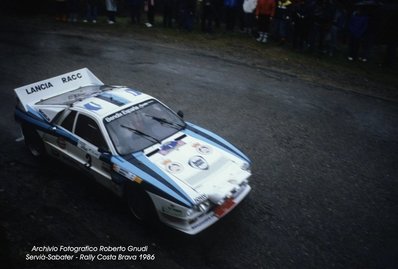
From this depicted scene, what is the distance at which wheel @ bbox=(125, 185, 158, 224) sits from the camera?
5.25 meters

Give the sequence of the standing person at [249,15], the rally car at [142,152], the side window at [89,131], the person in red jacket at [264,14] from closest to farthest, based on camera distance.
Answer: the rally car at [142,152] < the side window at [89,131] < the person in red jacket at [264,14] < the standing person at [249,15]

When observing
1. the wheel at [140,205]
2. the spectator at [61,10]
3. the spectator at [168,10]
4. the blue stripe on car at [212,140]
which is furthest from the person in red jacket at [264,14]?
the wheel at [140,205]

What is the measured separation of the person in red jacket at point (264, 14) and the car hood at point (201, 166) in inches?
393

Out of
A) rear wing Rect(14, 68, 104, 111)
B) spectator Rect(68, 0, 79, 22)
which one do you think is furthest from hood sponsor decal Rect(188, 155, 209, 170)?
spectator Rect(68, 0, 79, 22)

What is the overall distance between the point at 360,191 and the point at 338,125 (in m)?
2.85

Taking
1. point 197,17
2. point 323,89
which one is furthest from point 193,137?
point 197,17

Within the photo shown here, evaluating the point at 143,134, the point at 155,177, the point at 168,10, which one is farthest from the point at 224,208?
the point at 168,10

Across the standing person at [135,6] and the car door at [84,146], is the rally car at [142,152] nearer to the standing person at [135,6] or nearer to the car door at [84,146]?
the car door at [84,146]

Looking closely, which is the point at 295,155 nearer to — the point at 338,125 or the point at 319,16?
the point at 338,125

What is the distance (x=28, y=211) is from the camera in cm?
571

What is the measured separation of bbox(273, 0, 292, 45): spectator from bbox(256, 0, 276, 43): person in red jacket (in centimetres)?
25

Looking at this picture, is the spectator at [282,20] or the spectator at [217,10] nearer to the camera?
the spectator at [282,20]

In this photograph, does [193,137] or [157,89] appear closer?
[193,137]

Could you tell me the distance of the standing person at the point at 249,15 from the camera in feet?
50.1
